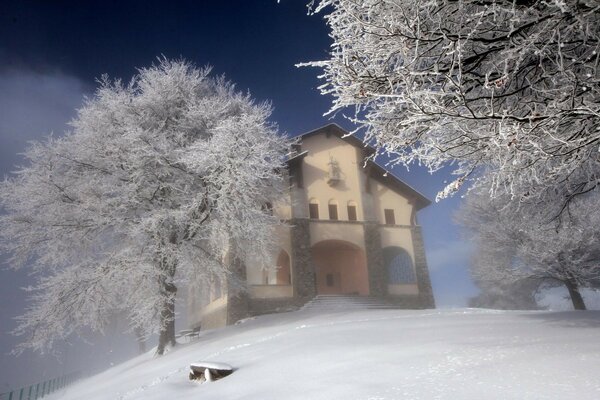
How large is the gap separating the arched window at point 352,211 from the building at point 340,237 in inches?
2.5

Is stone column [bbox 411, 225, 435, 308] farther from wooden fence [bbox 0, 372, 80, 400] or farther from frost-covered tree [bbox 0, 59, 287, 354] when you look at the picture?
wooden fence [bbox 0, 372, 80, 400]

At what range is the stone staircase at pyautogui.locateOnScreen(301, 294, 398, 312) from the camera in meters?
21.2

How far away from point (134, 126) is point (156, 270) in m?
5.31


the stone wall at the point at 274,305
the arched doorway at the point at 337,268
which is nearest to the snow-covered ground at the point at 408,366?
the stone wall at the point at 274,305

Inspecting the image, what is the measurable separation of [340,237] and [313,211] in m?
2.24

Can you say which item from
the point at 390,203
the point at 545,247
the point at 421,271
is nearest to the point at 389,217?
the point at 390,203

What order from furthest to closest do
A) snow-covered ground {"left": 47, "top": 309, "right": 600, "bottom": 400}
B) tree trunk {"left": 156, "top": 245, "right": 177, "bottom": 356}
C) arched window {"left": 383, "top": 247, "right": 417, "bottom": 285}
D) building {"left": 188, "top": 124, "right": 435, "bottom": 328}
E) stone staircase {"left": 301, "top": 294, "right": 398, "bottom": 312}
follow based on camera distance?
arched window {"left": 383, "top": 247, "right": 417, "bottom": 285}
building {"left": 188, "top": 124, "right": 435, "bottom": 328}
stone staircase {"left": 301, "top": 294, "right": 398, "bottom": 312}
tree trunk {"left": 156, "top": 245, "right": 177, "bottom": 356}
snow-covered ground {"left": 47, "top": 309, "right": 600, "bottom": 400}

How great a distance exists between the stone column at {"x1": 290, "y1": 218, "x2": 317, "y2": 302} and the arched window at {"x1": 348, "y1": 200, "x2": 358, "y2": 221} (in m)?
3.34

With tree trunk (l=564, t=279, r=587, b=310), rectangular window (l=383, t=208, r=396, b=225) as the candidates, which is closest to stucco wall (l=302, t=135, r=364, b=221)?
rectangular window (l=383, t=208, r=396, b=225)

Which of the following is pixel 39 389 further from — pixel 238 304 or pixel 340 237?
pixel 340 237

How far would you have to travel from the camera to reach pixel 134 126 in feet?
48.0

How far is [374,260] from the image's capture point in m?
24.3

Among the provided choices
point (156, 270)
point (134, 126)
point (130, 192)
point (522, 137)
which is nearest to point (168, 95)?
point (134, 126)

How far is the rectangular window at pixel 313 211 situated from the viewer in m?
24.3
